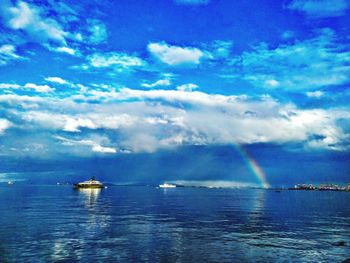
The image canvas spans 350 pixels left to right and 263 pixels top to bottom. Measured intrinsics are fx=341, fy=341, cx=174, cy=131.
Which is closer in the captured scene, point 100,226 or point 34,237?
point 34,237

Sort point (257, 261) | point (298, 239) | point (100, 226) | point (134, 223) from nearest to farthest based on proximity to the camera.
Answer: point (257, 261) < point (298, 239) < point (100, 226) < point (134, 223)

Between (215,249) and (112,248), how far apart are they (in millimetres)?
15440

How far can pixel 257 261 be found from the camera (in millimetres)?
44938

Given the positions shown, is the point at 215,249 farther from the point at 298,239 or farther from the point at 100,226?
the point at 100,226

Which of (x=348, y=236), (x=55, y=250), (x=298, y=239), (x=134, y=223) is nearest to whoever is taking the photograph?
(x=55, y=250)

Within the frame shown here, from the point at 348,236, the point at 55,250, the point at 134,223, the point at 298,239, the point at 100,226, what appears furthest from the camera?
the point at 134,223

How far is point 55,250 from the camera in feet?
159

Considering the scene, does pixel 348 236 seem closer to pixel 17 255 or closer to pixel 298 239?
pixel 298 239

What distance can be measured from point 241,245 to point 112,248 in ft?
67.2

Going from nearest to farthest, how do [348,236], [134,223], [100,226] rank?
[348,236] < [100,226] < [134,223]

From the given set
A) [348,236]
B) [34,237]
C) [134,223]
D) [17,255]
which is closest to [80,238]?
[34,237]

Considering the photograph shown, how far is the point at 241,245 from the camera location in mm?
54969

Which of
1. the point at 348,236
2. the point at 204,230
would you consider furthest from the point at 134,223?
the point at 348,236

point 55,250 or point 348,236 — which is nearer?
point 55,250
